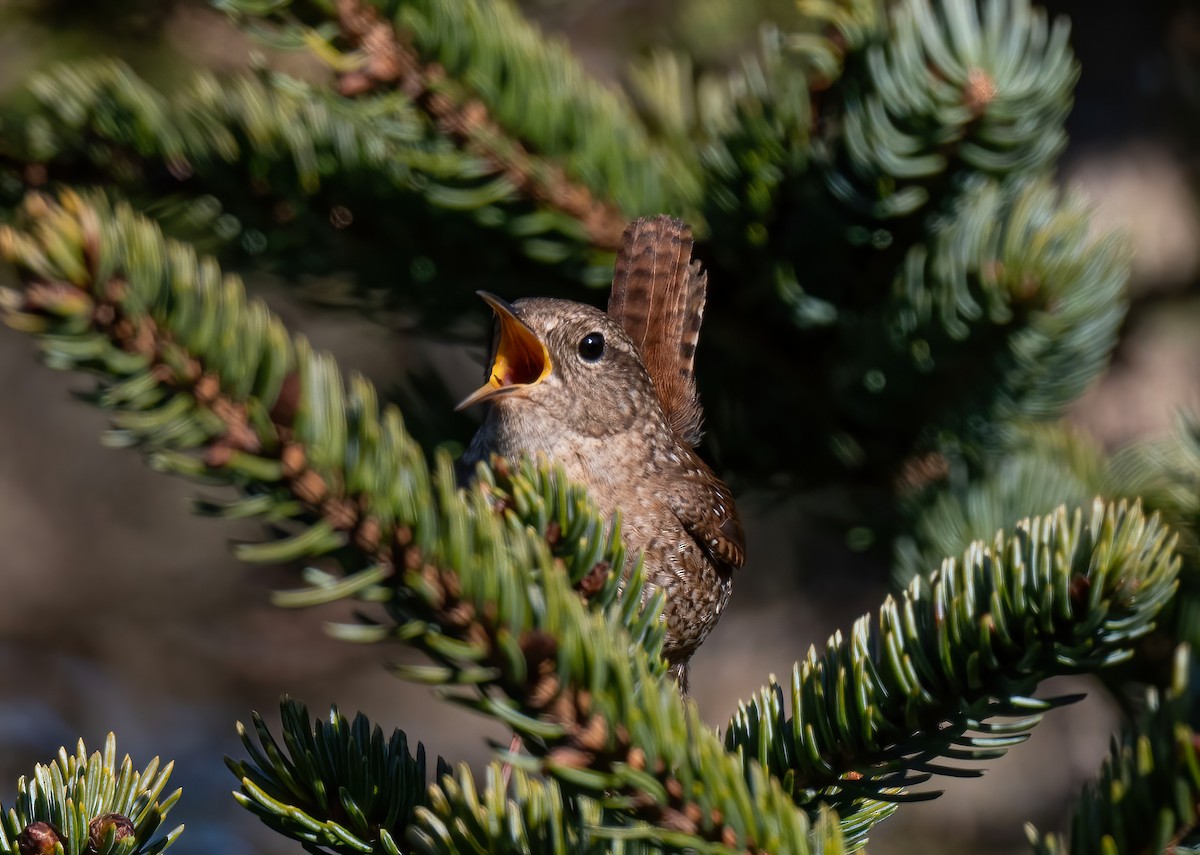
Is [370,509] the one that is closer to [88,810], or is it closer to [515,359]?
[88,810]

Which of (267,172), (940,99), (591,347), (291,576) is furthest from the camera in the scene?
(291,576)

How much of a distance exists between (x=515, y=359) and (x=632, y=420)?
0.92 ft

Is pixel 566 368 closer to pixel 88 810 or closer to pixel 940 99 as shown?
pixel 940 99

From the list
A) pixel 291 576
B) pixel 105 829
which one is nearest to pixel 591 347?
pixel 105 829

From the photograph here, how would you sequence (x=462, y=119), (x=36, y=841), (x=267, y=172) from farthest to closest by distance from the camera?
(x=267, y=172) < (x=462, y=119) < (x=36, y=841)

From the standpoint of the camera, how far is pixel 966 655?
1137 millimetres

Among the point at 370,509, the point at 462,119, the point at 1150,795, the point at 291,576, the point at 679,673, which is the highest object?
the point at 291,576

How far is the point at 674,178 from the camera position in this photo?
7.11 ft

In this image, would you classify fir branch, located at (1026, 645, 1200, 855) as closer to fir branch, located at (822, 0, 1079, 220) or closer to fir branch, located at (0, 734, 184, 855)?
fir branch, located at (0, 734, 184, 855)

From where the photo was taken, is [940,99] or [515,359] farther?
[515,359]

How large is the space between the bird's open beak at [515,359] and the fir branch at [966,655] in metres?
0.92

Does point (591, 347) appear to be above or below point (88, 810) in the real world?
above

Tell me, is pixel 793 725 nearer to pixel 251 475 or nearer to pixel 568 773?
pixel 568 773

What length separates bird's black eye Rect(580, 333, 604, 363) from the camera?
226cm
